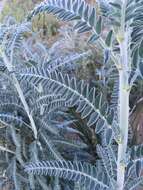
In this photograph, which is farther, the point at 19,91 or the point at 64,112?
the point at 64,112

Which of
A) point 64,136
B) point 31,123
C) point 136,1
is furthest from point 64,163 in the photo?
point 136,1

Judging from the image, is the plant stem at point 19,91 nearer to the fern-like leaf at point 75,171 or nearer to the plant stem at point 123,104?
the fern-like leaf at point 75,171

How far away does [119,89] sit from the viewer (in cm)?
160

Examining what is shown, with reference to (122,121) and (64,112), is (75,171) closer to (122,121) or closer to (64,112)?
(122,121)

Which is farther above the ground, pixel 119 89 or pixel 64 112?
pixel 119 89

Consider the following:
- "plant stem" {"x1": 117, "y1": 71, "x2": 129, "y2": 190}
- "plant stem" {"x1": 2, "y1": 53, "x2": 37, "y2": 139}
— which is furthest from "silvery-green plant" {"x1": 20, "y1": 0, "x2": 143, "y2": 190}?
"plant stem" {"x1": 2, "y1": 53, "x2": 37, "y2": 139}

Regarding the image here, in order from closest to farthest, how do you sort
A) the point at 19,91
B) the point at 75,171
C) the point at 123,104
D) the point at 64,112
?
the point at 123,104 < the point at 75,171 < the point at 19,91 < the point at 64,112

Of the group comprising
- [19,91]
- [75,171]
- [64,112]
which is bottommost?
[75,171]

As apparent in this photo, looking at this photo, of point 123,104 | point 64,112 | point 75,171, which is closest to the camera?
point 123,104

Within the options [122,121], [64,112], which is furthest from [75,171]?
[64,112]

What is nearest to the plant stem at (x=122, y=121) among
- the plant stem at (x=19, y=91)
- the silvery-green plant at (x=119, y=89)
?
the silvery-green plant at (x=119, y=89)

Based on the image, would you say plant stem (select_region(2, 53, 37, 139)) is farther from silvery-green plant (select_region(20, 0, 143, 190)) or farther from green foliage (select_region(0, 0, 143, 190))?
silvery-green plant (select_region(20, 0, 143, 190))

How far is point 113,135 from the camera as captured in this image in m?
1.67

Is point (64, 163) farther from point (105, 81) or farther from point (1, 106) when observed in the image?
point (105, 81)
